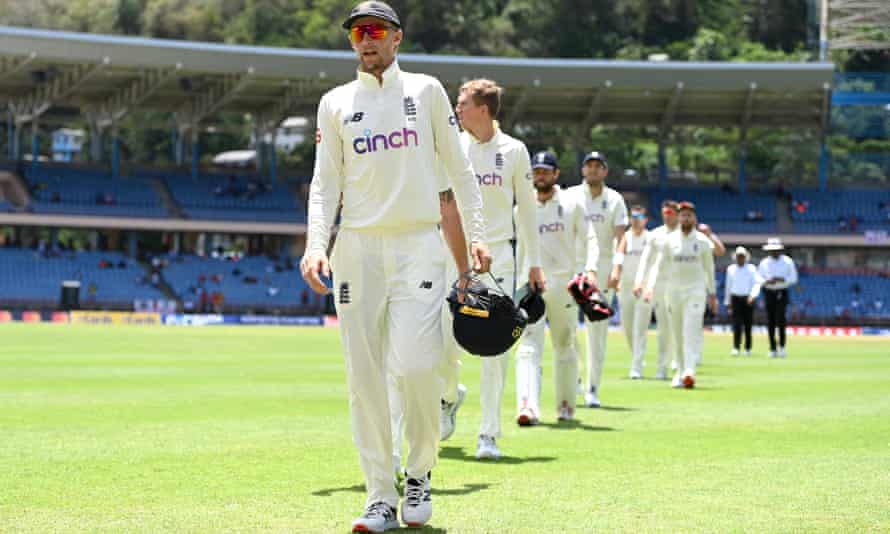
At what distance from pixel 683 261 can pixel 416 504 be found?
12919 mm

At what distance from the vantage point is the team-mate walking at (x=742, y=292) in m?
30.3

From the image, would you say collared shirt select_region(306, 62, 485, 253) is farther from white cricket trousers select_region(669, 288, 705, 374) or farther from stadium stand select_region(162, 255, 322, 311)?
stadium stand select_region(162, 255, 322, 311)

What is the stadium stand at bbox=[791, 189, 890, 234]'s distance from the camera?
68.8 metres

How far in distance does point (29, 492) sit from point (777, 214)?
64.5 m

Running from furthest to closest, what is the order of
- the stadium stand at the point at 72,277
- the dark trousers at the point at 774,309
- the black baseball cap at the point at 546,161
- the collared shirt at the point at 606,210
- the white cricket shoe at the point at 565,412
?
the stadium stand at the point at 72,277 → the dark trousers at the point at 774,309 → the collared shirt at the point at 606,210 → the white cricket shoe at the point at 565,412 → the black baseball cap at the point at 546,161

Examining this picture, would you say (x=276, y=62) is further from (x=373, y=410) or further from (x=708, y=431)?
(x=373, y=410)

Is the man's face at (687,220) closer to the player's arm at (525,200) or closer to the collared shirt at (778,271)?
the player's arm at (525,200)

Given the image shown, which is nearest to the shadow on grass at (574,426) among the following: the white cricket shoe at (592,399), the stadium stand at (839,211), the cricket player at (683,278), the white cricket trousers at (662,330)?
the white cricket shoe at (592,399)

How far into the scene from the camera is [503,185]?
433 inches

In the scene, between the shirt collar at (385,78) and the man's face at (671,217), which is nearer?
the shirt collar at (385,78)

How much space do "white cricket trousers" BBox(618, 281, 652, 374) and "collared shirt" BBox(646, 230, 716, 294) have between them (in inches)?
51.1

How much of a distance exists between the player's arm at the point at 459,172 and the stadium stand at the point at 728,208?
2442 inches

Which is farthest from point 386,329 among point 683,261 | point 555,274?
point 683,261

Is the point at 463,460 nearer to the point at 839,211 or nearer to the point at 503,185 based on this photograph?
the point at 503,185
